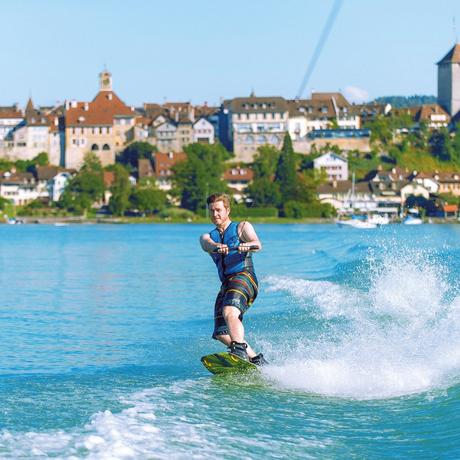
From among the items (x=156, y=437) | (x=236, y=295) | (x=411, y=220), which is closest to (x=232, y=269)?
(x=236, y=295)

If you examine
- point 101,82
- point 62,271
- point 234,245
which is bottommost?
point 62,271

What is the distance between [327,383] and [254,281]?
4.02ft

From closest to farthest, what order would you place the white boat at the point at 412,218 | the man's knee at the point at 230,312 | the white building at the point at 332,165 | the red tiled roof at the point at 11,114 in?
the man's knee at the point at 230,312
the white boat at the point at 412,218
the white building at the point at 332,165
the red tiled roof at the point at 11,114

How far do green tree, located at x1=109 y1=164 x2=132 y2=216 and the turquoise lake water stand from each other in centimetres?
9591

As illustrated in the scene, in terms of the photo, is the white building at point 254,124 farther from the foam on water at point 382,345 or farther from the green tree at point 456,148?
the foam on water at point 382,345

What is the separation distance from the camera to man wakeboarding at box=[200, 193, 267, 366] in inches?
424

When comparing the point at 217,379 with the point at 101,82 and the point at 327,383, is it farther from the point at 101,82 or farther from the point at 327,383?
the point at 101,82

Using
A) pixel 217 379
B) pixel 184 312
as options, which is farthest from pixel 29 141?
pixel 217 379

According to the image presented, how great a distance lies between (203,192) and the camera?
391 feet

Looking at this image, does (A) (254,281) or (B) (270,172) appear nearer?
(A) (254,281)

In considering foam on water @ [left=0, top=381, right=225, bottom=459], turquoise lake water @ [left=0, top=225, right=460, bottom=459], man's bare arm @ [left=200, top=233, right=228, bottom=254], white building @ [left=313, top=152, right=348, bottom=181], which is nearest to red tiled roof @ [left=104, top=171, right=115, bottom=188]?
white building @ [left=313, top=152, right=348, bottom=181]

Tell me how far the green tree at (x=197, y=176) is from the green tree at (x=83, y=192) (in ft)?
27.7

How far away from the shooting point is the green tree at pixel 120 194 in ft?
391

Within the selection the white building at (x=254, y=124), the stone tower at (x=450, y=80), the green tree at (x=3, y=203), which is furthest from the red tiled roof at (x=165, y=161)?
the stone tower at (x=450, y=80)
